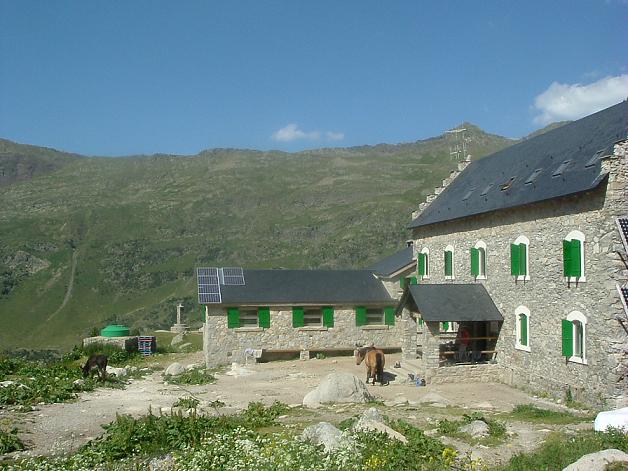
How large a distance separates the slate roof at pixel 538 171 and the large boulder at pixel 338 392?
8.18 meters

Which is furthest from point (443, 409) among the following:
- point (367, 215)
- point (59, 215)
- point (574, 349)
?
point (59, 215)

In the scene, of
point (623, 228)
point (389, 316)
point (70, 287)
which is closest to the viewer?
point (623, 228)

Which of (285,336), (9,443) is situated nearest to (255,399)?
(9,443)

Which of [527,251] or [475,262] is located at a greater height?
[527,251]

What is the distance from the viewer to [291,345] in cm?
2864

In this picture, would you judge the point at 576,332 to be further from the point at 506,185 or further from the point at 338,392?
the point at 338,392

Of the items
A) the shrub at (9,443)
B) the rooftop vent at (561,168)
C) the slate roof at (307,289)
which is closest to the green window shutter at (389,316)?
the slate roof at (307,289)

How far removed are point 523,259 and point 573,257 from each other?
2.90 meters

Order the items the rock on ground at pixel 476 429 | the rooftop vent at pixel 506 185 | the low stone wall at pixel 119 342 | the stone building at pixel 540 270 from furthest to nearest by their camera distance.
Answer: the low stone wall at pixel 119 342 → the rooftop vent at pixel 506 185 → the stone building at pixel 540 270 → the rock on ground at pixel 476 429

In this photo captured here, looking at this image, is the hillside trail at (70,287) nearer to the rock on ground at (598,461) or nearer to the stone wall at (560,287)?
the stone wall at (560,287)

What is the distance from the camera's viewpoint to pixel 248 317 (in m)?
28.6

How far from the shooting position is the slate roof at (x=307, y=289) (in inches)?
1124

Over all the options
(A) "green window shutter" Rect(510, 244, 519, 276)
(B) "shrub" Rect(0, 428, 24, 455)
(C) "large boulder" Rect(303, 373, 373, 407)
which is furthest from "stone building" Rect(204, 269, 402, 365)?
(B) "shrub" Rect(0, 428, 24, 455)

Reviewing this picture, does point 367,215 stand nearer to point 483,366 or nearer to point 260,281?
point 260,281
